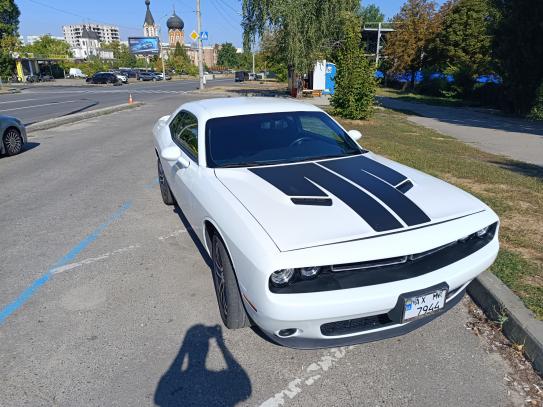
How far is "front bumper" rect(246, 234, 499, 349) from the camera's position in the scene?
2.07 metres

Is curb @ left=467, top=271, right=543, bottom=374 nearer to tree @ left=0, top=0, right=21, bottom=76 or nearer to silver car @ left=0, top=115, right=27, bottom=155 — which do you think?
silver car @ left=0, top=115, right=27, bottom=155

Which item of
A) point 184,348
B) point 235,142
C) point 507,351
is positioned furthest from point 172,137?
point 507,351

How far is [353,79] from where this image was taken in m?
14.8

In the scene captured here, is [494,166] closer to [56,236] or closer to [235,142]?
[235,142]

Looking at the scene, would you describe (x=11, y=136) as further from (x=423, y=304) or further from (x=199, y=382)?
(x=423, y=304)

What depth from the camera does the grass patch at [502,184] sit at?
342cm

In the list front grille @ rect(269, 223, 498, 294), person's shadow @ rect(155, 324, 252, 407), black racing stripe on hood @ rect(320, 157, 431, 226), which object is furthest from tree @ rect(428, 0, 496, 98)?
person's shadow @ rect(155, 324, 252, 407)

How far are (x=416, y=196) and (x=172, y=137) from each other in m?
3.16

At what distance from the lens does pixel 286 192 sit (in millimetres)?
2691

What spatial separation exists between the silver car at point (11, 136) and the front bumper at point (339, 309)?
892 centimetres

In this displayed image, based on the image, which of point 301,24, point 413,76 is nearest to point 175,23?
point 413,76

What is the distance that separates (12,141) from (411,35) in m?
39.3

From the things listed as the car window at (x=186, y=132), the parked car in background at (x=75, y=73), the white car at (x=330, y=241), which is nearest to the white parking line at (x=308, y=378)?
the white car at (x=330, y=241)

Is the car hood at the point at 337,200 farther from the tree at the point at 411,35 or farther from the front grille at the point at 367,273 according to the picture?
the tree at the point at 411,35
